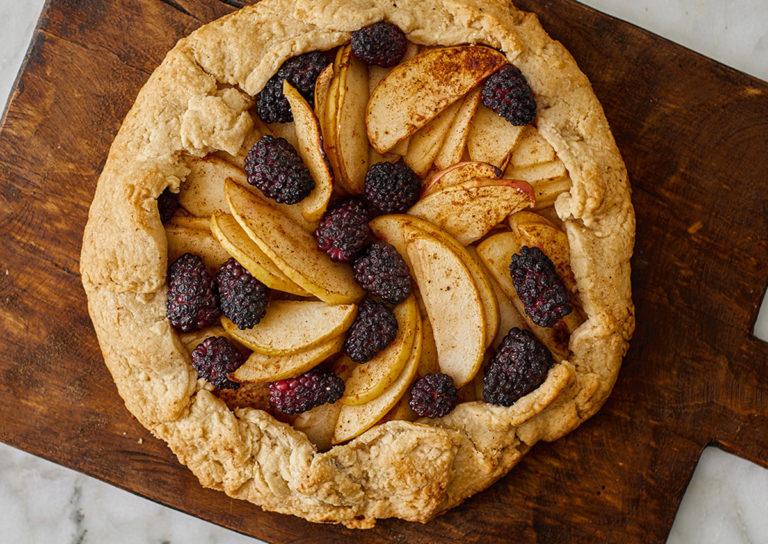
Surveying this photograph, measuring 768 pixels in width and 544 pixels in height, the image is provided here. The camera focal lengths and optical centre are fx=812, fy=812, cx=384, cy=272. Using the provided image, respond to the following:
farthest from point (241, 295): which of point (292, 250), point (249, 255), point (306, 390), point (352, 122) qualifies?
point (352, 122)

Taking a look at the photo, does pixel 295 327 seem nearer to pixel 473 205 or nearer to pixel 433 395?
pixel 433 395

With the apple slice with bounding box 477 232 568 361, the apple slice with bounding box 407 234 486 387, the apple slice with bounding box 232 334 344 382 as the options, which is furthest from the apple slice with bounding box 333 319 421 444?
the apple slice with bounding box 477 232 568 361

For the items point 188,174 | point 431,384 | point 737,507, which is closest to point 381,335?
point 431,384

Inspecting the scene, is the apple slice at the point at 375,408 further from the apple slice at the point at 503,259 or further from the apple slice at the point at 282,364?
the apple slice at the point at 503,259

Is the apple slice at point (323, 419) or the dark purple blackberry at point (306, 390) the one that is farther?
the apple slice at point (323, 419)

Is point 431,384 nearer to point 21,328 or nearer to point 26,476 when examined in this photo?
point 21,328

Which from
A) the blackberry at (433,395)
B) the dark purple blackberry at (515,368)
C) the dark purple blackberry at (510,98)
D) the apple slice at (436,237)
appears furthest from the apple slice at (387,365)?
the dark purple blackberry at (510,98)
